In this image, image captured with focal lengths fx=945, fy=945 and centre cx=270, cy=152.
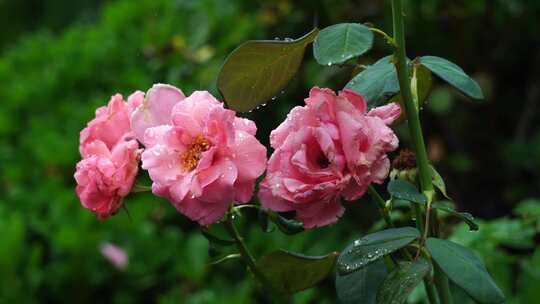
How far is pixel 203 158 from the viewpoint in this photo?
0.87 metres

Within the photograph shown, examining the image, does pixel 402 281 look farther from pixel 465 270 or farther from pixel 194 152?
pixel 194 152

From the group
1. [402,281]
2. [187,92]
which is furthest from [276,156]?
[187,92]

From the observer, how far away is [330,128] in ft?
2.80

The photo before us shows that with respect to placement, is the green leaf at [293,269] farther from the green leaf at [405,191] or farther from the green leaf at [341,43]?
the green leaf at [341,43]

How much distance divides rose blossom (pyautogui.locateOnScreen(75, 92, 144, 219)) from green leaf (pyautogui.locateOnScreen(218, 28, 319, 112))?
0.39 feet

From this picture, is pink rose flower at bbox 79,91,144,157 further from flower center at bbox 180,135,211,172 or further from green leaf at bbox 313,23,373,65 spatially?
green leaf at bbox 313,23,373,65

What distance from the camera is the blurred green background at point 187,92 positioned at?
232 centimetres

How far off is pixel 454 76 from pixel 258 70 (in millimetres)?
189

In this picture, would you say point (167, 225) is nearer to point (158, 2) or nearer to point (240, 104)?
point (158, 2)

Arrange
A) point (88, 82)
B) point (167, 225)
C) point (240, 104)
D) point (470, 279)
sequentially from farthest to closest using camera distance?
1. point (88, 82)
2. point (167, 225)
3. point (240, 104)
4. point (470, 279)

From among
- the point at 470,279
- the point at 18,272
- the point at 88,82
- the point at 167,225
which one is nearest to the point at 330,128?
the point at 470,279

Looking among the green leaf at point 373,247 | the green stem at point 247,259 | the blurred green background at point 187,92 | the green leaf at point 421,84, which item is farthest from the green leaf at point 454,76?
the blurred green background at point 187,92

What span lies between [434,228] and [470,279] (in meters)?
0.16

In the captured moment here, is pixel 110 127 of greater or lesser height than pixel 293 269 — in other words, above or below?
above
